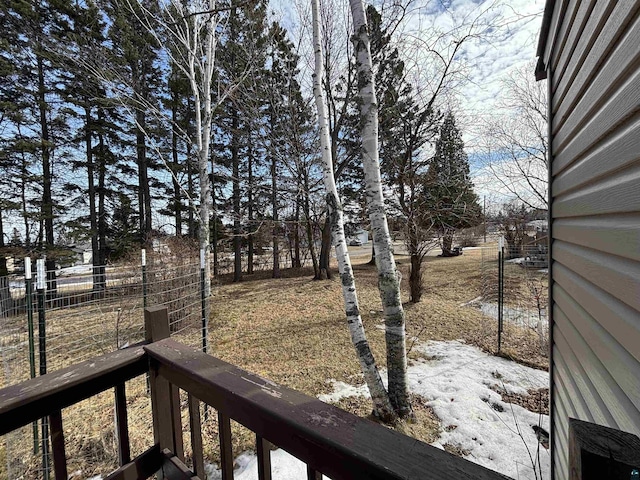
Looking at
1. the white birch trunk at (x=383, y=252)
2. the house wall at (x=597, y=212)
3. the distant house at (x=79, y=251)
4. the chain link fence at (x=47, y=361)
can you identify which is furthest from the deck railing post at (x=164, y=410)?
the distant house at (x=79, y=251)

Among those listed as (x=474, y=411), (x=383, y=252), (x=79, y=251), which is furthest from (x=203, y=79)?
(x=79, y=251)

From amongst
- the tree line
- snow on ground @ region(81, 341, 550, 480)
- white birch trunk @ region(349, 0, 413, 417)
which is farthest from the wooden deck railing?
the tree line

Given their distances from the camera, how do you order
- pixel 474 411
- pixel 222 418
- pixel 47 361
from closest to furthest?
pixel 222 418, pixel 474 411, pixel 47 361

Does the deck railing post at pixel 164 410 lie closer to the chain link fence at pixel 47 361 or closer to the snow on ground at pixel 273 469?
the chain link fence at pixel 47 361

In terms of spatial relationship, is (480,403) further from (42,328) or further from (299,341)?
(42,328)

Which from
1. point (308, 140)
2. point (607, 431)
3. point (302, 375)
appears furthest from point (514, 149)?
point (607, 431)

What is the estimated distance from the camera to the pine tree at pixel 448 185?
5.58m

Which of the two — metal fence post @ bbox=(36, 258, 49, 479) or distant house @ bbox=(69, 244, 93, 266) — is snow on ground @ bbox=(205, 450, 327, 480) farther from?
distant house @ bbox=(69, 244, 93, 266)

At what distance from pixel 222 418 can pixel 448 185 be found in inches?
237

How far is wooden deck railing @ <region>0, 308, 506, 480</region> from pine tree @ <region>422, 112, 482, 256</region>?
522 centimetres

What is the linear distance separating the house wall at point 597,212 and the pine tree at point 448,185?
3883 millimetres

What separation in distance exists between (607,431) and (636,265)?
69 centimetres

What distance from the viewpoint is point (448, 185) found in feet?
18.8

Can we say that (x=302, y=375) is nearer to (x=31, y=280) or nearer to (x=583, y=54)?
(x=31, y=280)
